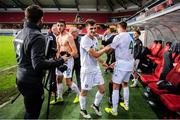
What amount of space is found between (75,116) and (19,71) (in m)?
2.13

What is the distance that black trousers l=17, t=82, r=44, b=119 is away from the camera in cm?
322

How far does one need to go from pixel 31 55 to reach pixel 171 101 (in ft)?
9.55

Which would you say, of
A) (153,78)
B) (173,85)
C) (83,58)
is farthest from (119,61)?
(153,78)

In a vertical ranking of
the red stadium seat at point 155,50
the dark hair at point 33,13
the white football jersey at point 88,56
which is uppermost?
the dark hair at point 33,13

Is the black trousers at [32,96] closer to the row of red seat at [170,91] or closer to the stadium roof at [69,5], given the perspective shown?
the row of red seat at [170,91]

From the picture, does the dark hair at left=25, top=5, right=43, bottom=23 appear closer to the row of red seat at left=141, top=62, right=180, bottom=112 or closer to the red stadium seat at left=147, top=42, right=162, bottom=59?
the row of red seat at left=141, top=62, right=180, bottom=112

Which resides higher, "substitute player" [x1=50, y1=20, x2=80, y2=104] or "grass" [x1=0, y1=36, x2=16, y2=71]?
"substitute player" [x1=50, y1=20, x2=80, y2=104]

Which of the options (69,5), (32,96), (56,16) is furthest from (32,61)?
(56,16)

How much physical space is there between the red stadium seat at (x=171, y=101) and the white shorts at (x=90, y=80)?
127cm

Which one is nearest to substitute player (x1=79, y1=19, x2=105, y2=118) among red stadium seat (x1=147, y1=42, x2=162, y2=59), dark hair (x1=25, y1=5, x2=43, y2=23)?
dark hair (x1=25, y1=5, x2=43, y2=23)

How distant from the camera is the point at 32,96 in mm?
3225

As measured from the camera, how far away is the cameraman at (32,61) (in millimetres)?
3064

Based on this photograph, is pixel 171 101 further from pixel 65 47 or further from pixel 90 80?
pixel 65 47

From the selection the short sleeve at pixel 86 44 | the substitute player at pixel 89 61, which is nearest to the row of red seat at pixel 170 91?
the substitute player at pixel 89 61
